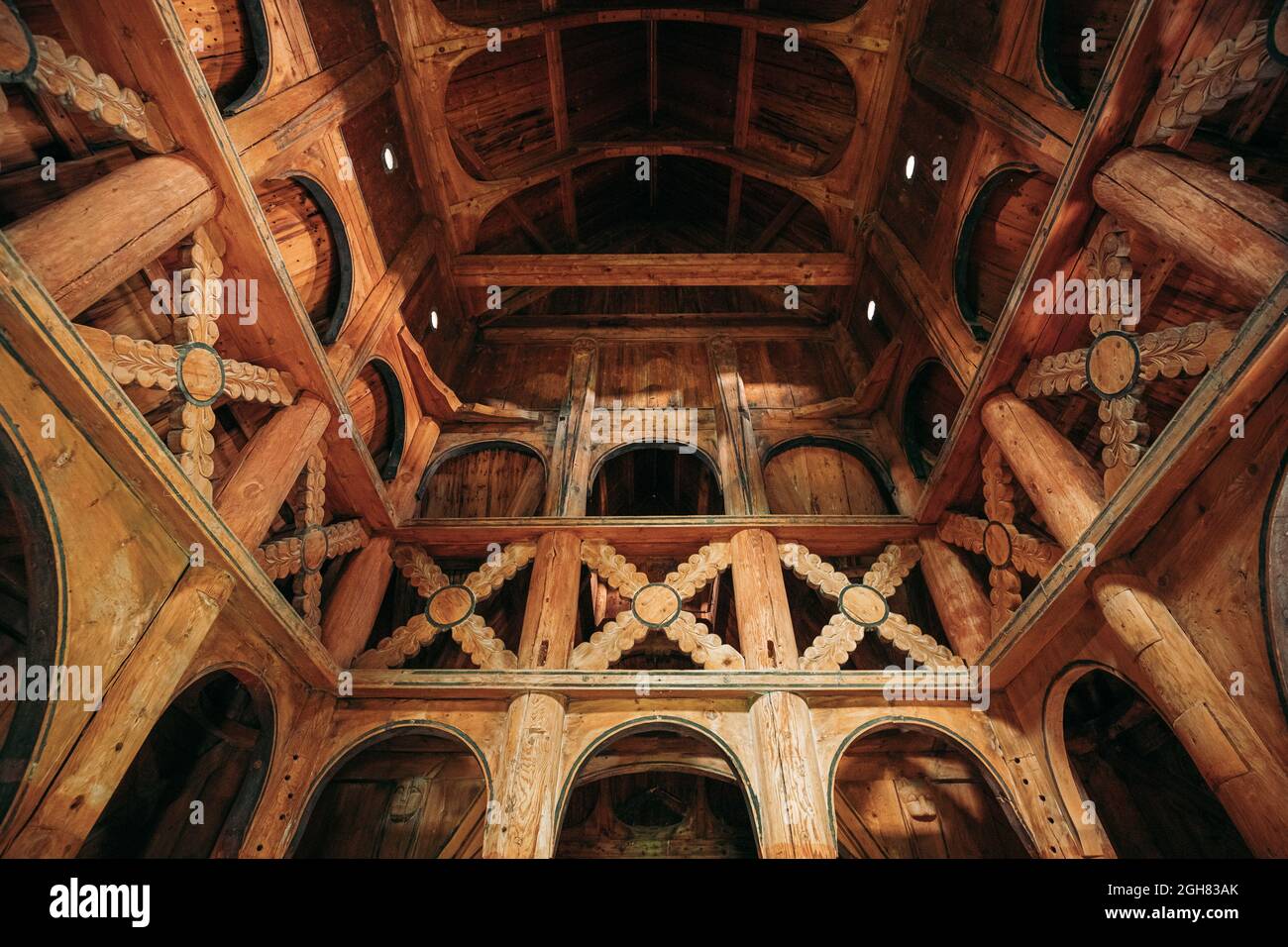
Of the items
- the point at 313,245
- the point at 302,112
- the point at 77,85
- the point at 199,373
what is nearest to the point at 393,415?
the point at 313,245

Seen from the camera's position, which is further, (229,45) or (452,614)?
(452,614)

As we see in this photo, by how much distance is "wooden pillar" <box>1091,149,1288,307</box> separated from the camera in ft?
9.55

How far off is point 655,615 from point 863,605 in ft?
5.68

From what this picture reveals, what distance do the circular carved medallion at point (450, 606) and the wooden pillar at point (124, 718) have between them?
1819 millimetres

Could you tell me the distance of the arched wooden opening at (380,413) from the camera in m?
6.25

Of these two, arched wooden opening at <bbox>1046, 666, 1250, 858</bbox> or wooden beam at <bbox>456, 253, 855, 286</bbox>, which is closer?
arched wooden opening at <bbox>1046, 666, 1250, 858</bbox>

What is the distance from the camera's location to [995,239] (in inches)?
225

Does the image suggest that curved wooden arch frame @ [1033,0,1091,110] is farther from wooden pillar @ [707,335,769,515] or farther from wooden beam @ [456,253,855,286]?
wooden pillar @ [707,335,769,515]

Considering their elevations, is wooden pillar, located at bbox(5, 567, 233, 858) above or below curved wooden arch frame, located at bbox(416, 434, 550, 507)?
below

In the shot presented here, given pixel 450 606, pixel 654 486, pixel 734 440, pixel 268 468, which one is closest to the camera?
pixel 268 468

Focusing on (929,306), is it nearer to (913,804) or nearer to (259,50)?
(913,804)

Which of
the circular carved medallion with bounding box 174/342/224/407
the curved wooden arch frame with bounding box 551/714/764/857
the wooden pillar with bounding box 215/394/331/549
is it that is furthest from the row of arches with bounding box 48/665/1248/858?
the circular carved medallion with bounding box 174/342/224/407

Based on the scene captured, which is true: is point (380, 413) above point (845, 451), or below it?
below

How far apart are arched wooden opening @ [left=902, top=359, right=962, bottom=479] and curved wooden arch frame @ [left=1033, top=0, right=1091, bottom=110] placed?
8.22 feet
